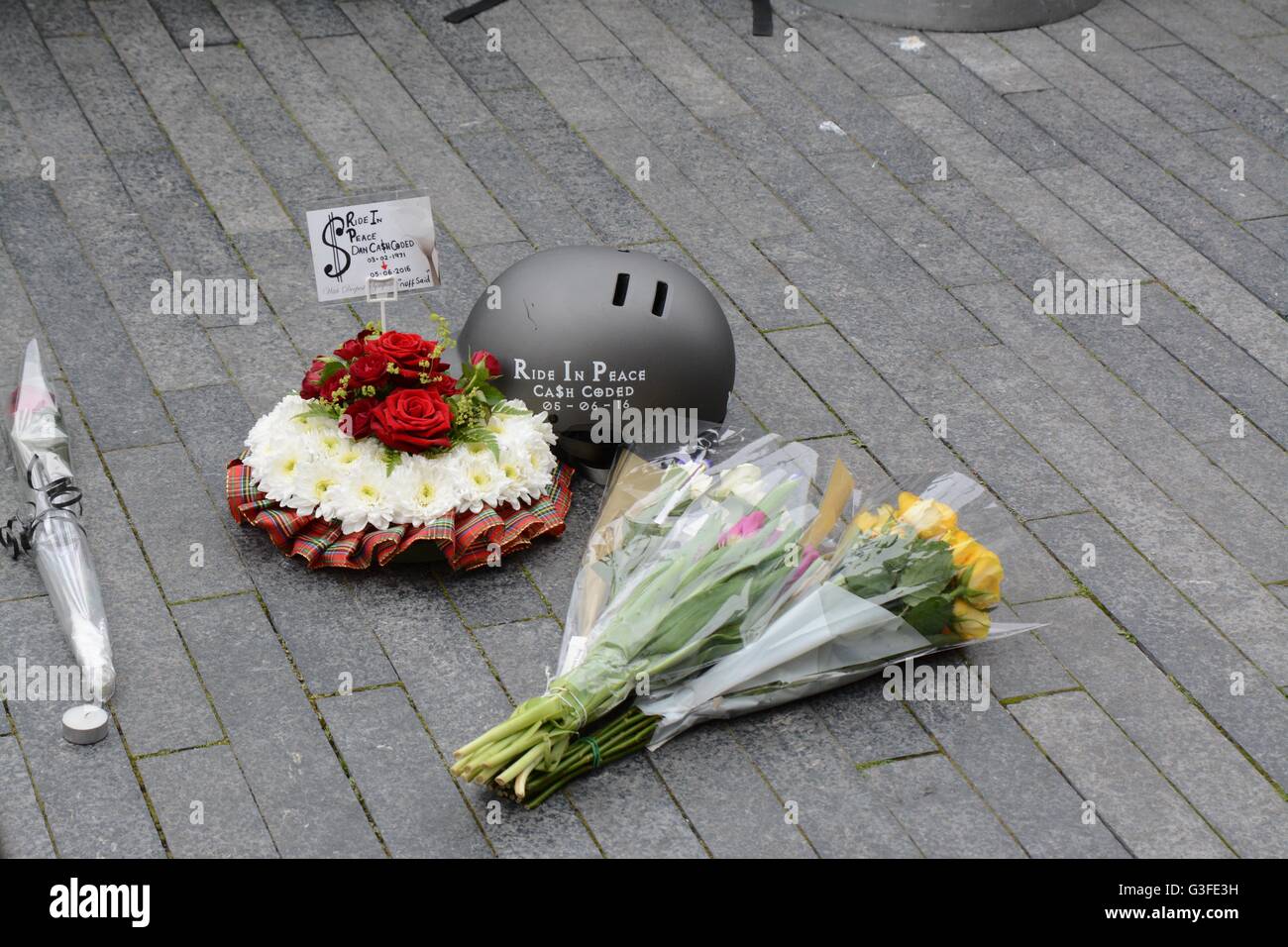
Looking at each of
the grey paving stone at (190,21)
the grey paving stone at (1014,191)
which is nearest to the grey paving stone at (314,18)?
the grey paving stone at (190,21)

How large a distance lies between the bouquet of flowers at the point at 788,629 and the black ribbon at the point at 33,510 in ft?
5.01

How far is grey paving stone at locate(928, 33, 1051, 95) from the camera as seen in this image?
7.59 metres

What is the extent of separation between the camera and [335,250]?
193 inches

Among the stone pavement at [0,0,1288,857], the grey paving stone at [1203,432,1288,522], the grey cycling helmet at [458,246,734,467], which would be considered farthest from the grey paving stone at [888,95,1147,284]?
the grey cycling helmet at [458,246,734,467]

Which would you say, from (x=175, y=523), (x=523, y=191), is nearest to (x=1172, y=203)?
(x=523, y=191)

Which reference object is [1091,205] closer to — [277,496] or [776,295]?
[776,295]

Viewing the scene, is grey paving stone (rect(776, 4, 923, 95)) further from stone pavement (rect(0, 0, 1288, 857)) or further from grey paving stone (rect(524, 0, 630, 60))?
grey paving stone (rect(524, 0, 630, 60))

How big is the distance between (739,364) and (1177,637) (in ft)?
5.96

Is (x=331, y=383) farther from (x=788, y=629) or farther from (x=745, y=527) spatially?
(x=788, y=629)

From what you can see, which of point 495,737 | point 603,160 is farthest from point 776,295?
point 495,737

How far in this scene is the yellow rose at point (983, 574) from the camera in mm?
4254

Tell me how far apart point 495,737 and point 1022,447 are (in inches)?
89.1

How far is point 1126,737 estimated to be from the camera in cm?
423

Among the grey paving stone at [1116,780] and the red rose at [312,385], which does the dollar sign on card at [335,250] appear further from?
the grey paving stone at [1116,780]
